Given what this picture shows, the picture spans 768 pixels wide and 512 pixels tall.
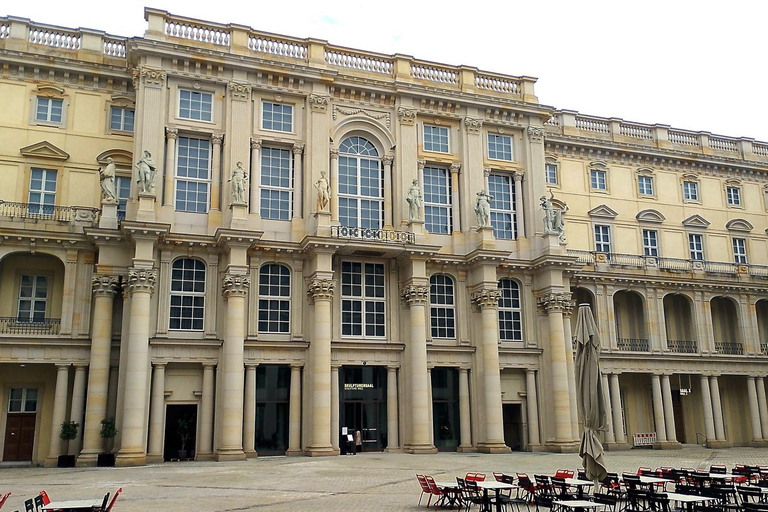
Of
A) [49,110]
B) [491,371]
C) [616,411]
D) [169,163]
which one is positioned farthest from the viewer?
[616,411]

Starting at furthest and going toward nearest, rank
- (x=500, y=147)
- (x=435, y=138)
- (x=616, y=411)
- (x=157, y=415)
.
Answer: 1. (x=616, y=411)
2. (x=500, y=147)
3. (x=435, y=138)
4. (x=157, y=415)

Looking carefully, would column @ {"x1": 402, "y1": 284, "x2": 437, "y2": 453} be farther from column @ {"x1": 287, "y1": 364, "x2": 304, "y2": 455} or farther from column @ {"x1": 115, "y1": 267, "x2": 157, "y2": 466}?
column @ {"x1": 115, "y1": 267, "x2": 157, "y2": 466}

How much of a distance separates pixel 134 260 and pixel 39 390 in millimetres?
7774

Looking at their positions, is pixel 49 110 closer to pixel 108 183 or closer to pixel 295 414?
pixel 108 183

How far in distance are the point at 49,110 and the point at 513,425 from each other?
2839 cm

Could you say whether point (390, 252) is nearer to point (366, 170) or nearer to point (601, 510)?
point (366, 170)

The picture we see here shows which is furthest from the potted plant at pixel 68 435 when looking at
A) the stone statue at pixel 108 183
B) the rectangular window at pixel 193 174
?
the rectangular window at pixel 193 174

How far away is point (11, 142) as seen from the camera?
35.3m

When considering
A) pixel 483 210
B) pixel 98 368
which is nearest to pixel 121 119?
pixel 98 368

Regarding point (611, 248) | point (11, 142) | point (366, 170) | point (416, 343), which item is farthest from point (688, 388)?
point (11, 142)

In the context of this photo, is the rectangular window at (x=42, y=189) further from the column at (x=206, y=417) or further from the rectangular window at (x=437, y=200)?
the rectangular window at (x=437, y=200)

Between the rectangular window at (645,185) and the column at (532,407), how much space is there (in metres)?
16.7

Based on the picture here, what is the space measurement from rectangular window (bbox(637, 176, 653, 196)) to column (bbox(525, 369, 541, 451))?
16.7 meters

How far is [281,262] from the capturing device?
35.9m
